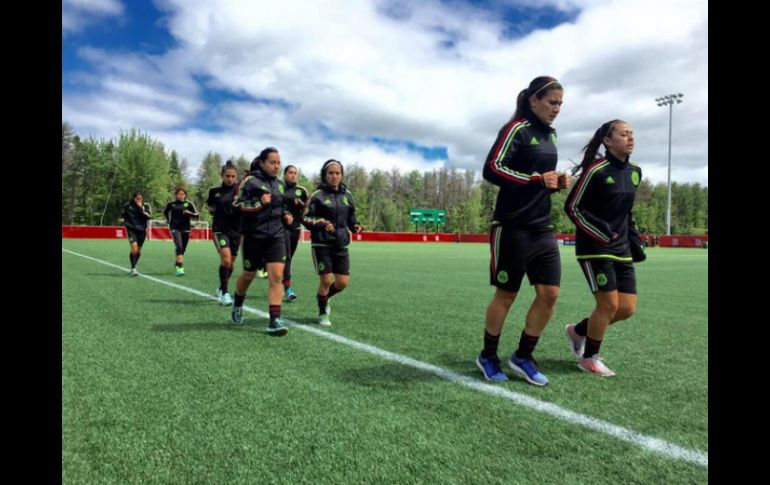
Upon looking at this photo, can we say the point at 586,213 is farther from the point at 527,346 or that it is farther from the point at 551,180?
the point at 527,346

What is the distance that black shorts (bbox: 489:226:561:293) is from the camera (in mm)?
3801

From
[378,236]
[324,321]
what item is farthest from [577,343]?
[378,236]

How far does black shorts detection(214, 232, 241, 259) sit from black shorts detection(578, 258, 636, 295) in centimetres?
628

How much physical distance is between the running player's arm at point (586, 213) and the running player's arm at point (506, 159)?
1.96ft

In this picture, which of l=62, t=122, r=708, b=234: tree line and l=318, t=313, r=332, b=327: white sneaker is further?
l=62, t=122, r=708, b=234: tree line

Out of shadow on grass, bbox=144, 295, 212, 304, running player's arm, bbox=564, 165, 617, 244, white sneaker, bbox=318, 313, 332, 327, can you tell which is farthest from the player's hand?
shadow on grass, bbox=144, 295, 212, 304

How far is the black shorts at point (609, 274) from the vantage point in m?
4.10

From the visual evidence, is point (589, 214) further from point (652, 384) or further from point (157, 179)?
point (157, 179)

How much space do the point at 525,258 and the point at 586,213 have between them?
758 millimetres

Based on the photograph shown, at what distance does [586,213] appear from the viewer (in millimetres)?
4105

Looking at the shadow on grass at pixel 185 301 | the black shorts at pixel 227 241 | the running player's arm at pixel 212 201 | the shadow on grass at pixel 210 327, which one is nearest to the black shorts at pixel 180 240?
the running player's arm at pixel 212 201

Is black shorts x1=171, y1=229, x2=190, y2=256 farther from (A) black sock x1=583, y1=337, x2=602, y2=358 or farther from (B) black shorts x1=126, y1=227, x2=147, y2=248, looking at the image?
(A) black sock x1=583, y1=337, x2=602, y2=358

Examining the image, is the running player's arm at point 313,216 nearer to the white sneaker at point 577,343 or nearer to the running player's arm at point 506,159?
A: the running player's arm at point 506,159
